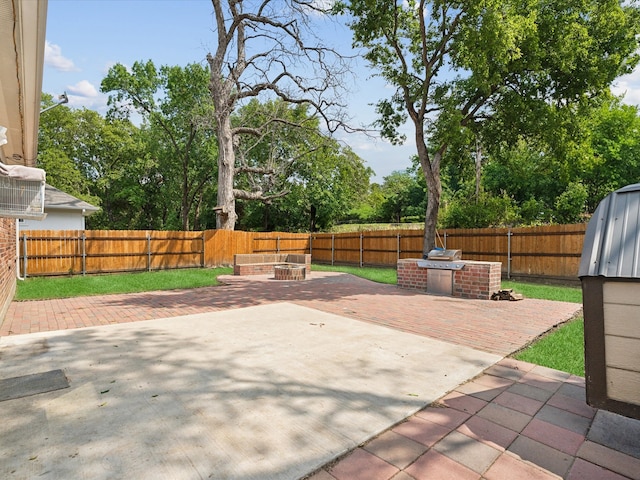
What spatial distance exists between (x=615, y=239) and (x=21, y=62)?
4.69 metres

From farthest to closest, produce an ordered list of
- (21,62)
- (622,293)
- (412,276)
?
(412,276) → (21,62) → (622,293)

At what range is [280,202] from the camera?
2770 centimetres

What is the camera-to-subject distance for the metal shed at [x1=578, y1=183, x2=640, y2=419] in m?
1.90

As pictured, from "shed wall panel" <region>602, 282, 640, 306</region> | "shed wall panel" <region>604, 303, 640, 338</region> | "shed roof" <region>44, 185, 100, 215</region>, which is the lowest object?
"shed wall panel" <region>604, 303, 640, 338</region>

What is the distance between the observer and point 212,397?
2748 mm

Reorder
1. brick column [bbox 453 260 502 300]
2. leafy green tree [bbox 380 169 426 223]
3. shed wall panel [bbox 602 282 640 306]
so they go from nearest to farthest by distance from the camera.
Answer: shed wall panel [bbox 602 282 640 306], brick column [bbox 453 260 502 300], leafy green tree [bbox 380 169 426 223]

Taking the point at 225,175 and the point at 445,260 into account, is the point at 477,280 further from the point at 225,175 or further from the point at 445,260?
the point at 225,175

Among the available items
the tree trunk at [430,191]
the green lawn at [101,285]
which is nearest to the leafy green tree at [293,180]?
the tree trunk at [430,191]

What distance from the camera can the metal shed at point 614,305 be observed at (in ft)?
6.23

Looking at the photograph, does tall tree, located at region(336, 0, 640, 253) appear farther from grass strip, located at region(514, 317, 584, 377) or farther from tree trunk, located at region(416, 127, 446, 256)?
grass strip, located at region(514, 317, 584, 377)

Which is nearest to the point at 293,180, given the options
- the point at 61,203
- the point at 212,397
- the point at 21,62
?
the point at 61,203

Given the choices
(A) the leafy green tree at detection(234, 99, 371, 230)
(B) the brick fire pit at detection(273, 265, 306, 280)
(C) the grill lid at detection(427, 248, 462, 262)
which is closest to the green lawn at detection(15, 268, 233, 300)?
(B) the brick fire pit at detection(273, 265, 306, 280)

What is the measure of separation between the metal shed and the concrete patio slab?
1175 mm

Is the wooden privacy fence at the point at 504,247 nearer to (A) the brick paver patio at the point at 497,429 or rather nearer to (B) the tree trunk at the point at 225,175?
(A) the brick paver patio at the point at 497,429
